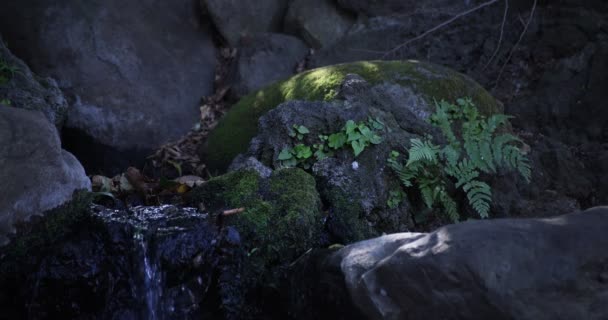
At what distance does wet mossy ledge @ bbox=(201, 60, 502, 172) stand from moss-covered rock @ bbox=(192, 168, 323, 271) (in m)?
1.32

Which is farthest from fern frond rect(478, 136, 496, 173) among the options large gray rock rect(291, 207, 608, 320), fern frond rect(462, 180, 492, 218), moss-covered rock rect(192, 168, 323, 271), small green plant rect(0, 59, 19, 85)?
small green plant rect(0, 59, 19, 85)

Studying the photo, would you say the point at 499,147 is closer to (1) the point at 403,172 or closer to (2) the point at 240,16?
(1) the point at 403,172

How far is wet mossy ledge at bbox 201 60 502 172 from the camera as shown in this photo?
538cm

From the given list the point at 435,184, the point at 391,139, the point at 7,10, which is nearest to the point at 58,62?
the point at 7,10

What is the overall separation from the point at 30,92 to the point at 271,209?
310 cm

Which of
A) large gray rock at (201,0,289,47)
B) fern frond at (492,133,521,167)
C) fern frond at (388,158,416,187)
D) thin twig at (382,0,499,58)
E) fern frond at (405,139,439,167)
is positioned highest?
thin twig at (382,0,499,58)

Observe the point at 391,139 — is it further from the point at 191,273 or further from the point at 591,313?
the point at 591,313

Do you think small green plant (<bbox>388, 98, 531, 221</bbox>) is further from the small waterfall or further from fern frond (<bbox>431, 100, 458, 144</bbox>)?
the small waterfall

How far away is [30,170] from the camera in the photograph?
371 cm

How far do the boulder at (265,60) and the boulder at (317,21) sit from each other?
19 centimetres

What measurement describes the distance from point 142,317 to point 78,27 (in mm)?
4362

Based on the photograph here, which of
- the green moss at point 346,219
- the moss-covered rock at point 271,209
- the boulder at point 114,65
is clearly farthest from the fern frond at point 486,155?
the boulder at point 114,65

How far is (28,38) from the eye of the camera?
21.2 ft

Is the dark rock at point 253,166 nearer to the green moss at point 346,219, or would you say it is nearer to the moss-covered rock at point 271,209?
the moss-covered rock at point 271,209
